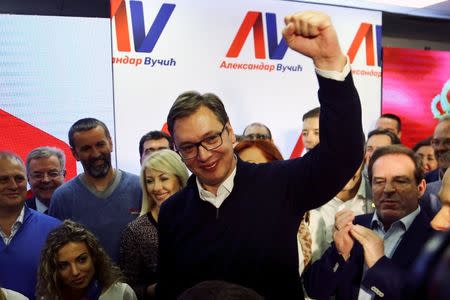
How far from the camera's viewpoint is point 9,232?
2283mm

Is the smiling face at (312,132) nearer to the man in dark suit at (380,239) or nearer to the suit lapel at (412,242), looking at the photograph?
the man in dark suit at (380,239)

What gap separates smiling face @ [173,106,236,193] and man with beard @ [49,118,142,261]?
1411mm

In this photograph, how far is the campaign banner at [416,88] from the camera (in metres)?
6.20

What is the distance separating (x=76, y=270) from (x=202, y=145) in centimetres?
116

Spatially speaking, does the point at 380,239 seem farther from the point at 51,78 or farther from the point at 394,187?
the point at 51,78

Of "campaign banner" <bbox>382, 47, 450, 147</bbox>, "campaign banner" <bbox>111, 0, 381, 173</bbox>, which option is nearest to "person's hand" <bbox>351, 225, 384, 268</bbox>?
"campaign banner" <bbox>111, 0, 381, 173</bbox>

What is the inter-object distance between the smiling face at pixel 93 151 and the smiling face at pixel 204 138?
150cm

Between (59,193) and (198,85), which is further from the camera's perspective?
(198,85)

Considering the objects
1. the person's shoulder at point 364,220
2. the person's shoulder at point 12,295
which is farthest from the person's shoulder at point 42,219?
the person's shoulder at point 364,220

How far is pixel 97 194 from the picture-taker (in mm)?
2658

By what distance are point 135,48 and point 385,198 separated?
3.16 m

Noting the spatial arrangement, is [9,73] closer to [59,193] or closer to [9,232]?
[59,193]

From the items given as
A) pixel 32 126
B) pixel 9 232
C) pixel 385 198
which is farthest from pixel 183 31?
pixel 385 198

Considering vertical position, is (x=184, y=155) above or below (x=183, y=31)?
below
